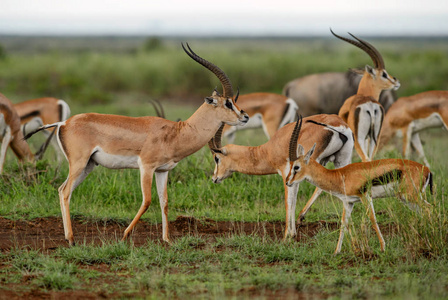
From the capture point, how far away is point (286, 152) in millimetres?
6184

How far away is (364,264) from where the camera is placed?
5.02 m

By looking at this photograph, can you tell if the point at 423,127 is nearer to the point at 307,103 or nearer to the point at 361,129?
the point at 361,129

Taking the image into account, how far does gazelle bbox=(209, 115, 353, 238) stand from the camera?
242 inches

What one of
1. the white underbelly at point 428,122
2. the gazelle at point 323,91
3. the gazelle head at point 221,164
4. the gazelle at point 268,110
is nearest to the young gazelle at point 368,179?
the gazelle head at point 221,164

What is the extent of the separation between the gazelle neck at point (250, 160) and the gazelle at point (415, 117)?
3.29 metres

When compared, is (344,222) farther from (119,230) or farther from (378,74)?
(378,74)

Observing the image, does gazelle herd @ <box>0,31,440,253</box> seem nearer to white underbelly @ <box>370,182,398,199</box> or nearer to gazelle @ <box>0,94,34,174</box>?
white underbelly @ <box>370,182,398,199</box>

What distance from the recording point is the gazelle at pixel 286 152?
20.1ft

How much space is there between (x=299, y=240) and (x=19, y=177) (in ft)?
11.5

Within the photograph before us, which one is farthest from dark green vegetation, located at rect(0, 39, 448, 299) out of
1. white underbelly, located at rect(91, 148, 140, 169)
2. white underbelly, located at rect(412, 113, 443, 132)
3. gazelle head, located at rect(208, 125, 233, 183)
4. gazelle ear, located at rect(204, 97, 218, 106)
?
gazelle ear, located at rect(204, 97, 218, 106)

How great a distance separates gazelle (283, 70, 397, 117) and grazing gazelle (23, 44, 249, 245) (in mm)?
6031

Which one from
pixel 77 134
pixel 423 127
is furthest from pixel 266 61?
pixel 77 134

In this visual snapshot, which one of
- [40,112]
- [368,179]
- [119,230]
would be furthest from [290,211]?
[40,112]

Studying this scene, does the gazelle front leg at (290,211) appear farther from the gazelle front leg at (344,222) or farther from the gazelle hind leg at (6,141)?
the gazelle hind leg at (6,141)
